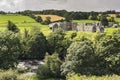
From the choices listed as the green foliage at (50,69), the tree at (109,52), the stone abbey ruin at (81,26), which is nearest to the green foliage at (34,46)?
the green foliage at (50,69)

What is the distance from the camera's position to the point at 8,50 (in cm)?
8550

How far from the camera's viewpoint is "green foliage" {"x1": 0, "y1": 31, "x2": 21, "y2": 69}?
83250mm

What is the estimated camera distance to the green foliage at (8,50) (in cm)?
8325

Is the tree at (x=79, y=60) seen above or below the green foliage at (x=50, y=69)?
above

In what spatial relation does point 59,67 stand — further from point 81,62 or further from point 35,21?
point 35,21

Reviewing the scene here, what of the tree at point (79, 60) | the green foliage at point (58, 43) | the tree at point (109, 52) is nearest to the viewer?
the tree at point (79, 60)

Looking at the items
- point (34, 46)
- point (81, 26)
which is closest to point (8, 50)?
point (34, 46)

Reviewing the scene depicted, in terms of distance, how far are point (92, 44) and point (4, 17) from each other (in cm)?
9205

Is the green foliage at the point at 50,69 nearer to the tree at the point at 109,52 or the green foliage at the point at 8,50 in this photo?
the green foliage at the point at 8,50

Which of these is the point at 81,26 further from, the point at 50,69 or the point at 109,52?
the point at 109,52

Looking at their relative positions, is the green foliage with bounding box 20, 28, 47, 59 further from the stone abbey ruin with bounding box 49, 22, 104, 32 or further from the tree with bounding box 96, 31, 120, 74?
the stone abbey ruin with bounding box 49, 22, 104, 32

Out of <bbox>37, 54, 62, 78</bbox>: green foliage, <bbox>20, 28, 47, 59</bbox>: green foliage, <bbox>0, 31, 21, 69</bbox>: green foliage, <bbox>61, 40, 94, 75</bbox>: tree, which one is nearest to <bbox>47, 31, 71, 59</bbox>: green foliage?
<bbox>20, 28, 47, 59</bbox>: green foliage

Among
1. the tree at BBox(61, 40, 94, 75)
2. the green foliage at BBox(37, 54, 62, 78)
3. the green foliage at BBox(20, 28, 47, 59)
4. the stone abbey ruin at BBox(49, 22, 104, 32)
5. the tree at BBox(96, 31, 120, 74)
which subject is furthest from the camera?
the stone abbey ruin at BBox(49, 22, 104, 32)

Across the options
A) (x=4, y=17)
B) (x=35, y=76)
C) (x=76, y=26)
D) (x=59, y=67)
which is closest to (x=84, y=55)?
(x=59, y=67)
